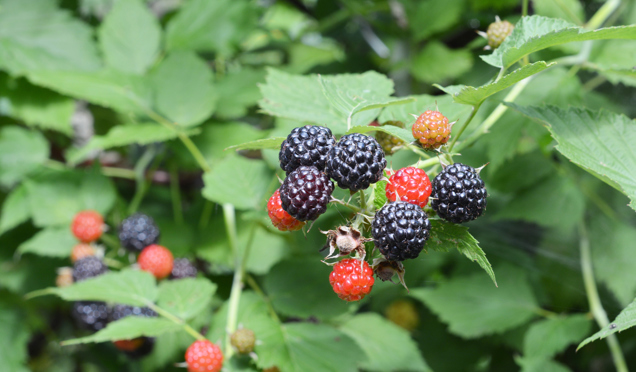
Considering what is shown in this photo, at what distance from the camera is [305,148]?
618mm

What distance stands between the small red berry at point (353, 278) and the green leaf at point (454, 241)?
0.09 meters

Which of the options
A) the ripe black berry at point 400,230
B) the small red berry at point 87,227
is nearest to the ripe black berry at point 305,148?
the ripe black berry at point 400,230

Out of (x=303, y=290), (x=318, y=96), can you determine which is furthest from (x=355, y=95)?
(x=303, y=290)

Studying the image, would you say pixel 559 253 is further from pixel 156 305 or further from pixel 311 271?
pixel 156 305

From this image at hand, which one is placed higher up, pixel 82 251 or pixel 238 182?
pixel 238 182

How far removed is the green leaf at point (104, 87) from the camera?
53.7 inches

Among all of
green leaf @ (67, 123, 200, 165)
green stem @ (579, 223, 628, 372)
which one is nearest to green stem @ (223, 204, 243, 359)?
green leaf @ (67, 123, 200, 165)

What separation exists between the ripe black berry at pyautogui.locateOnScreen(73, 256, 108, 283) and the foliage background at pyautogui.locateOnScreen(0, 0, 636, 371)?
0.15 metres

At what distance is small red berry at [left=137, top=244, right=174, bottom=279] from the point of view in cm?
120

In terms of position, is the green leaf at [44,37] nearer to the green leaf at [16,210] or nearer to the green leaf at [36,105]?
the green leaf at [36,105]

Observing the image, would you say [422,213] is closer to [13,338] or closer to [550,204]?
[550,204]

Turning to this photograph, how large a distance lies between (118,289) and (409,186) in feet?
2.40

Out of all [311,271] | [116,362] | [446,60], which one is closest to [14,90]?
[116,362]

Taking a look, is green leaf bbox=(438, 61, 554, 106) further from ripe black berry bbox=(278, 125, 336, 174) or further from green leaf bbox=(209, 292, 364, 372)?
green leaf bbox=(209, 292, 364, 372)
